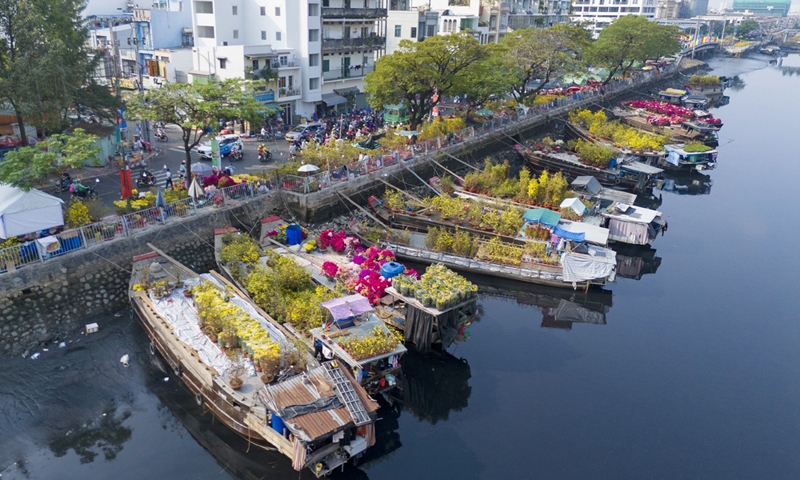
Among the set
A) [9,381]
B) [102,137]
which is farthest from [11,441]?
[102,137]

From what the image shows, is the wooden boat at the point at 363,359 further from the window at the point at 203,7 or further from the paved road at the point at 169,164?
the window at the point at 203,7

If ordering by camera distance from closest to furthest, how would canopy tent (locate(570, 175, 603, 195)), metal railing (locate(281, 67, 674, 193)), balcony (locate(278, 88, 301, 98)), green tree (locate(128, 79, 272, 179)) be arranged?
1. green tree (locate(128, 79, 272, 179))
2. metal railing (locate(281, 67, 674, 193))
3. canopy tent (locate(570, 175, 603, 195))
4. balcony (locate(278, 88, 301, 98))

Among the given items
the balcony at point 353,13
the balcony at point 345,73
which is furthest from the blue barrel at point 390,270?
the balcony at point 353,13

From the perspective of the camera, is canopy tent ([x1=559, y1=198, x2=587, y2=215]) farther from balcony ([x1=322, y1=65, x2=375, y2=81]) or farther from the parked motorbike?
balcony ([x1=322, y1=65, x2=375, y2=81])

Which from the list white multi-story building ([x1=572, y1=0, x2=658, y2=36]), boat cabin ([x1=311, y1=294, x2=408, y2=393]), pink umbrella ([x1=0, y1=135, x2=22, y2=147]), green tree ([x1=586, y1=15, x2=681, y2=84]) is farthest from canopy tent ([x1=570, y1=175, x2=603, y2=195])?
white multi-story building ([x1=572, y1=0, x2=658, y2=36])

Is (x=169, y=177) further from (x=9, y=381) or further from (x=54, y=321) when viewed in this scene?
(x=9, y=381)

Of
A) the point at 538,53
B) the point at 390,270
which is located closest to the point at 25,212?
the point at 390,270

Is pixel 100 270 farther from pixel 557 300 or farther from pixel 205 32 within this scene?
pixel 205 32
